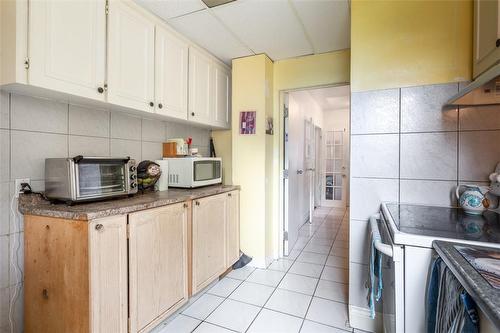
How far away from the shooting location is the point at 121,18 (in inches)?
64.1

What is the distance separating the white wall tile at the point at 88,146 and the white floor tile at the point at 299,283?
1918 millimetres

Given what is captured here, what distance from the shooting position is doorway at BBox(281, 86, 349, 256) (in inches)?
117

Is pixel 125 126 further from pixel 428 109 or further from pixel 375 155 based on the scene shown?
pixel 428 109

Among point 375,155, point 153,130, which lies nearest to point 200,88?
point 153,130

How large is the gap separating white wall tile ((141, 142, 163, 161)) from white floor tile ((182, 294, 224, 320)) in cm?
131

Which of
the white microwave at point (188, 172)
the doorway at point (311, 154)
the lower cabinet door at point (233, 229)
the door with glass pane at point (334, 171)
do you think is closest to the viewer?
the white microwave at point (188, 172)

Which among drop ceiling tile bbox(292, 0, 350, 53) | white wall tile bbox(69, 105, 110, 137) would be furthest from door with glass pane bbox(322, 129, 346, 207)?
white wall tile bbox(69, 105, 110, 137)

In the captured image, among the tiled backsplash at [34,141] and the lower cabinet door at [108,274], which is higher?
the tiled backsplash at [34,141]

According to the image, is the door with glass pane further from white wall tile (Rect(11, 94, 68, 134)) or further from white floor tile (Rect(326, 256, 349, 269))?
white wall tile (Rect(11, 94, 68, 134))

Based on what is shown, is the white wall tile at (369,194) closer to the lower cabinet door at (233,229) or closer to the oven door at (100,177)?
the lower cabinet door at (233,229)

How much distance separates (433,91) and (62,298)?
2.43m

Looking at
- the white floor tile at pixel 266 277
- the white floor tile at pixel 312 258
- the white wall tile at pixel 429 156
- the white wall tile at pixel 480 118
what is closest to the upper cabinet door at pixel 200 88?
the white floor tile at pixel 266 277

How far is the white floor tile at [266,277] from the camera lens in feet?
7.64

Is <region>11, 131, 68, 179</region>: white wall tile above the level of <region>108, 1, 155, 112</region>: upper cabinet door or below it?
below
